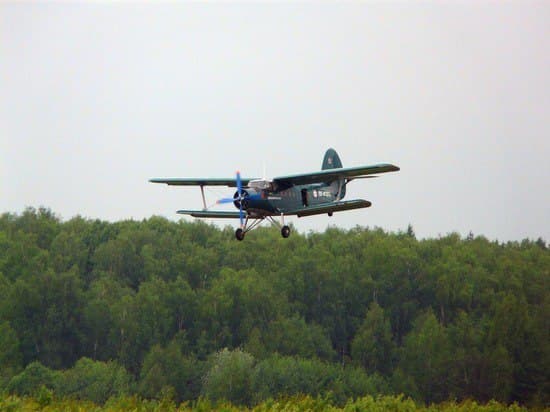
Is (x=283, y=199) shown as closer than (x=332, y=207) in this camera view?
No

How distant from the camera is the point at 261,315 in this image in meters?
140

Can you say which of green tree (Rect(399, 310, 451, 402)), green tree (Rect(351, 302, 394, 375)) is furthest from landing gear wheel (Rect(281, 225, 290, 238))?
green tree (Rect(351, 302, 394, 375))

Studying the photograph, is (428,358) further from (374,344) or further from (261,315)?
(261,315)

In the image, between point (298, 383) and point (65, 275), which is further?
point (65, 275)

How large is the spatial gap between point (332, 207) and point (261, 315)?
3419 inches

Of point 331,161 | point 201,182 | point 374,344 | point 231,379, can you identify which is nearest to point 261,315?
point 374,344

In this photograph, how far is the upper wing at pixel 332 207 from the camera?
53.9 m

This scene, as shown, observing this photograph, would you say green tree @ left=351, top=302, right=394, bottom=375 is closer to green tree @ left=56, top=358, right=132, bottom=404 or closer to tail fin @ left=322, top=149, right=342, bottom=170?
green tree @ left=56, top=358, right=132, bottom=404

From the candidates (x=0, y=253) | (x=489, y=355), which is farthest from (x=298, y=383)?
(x=0, y=253)

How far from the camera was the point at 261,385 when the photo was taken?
119375 mm

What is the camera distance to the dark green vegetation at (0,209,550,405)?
408 ft

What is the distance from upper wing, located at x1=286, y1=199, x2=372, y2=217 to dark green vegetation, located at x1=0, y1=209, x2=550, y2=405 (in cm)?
6353

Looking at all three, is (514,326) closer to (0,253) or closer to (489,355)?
(489,355)

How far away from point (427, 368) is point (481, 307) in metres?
18.0
